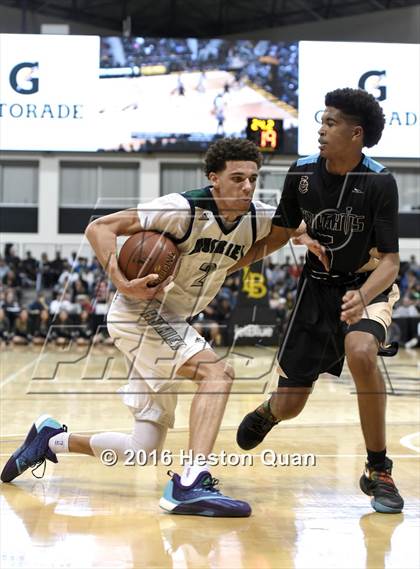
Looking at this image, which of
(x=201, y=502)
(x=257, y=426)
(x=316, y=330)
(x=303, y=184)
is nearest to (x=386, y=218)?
(x=303, y=184)

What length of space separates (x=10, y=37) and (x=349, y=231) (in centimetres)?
770

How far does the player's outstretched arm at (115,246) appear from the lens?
3.81 meters

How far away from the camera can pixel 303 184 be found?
4.11m

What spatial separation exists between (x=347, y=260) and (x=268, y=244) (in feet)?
1.67

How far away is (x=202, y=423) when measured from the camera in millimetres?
3762

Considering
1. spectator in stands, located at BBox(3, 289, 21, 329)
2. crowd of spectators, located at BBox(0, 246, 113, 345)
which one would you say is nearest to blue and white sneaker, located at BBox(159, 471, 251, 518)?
crowd of spectators, located at BBox(0, 246, 113, 345)

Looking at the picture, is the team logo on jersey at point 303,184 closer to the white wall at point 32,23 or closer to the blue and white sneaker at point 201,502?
the blue and white sneaker at point 201,502

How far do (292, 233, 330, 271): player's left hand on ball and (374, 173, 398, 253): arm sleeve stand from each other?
28 cm

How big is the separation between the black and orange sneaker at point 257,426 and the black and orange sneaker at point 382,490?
0.68m

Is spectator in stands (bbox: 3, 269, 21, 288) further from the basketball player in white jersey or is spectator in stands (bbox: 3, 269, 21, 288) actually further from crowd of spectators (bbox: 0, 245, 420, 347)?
the basketball player in white jersey

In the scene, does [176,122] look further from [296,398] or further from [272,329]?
[296,398]

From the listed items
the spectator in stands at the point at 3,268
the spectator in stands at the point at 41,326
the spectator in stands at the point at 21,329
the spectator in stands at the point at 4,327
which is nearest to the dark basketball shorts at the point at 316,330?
the spectator in stands at the point at 41,326

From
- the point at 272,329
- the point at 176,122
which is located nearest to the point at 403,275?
the point at 272,329

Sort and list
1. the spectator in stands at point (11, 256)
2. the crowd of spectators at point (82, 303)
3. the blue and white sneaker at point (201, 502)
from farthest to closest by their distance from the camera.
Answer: the spectator in stands at point (11, 256) < the crowd of spectators at point (82, 303) < the blue and white sneaker at point (201, 502)
